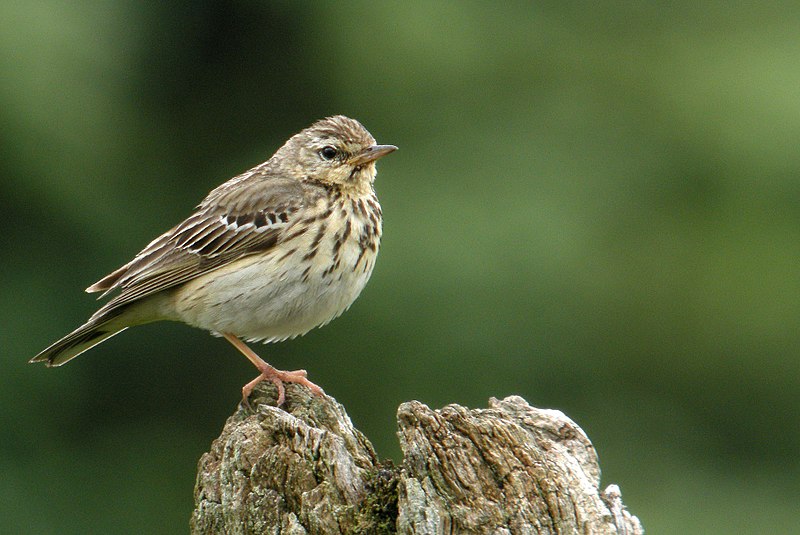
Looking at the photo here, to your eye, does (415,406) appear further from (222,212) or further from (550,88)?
(550,88)

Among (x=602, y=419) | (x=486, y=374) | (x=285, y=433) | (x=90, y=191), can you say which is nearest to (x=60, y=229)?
(x=90, y=191)

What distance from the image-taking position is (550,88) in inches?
538

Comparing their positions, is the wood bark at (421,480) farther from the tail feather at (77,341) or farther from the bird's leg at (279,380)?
the tail feather at (77,341)

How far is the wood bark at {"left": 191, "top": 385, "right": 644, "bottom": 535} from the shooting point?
4938 mm

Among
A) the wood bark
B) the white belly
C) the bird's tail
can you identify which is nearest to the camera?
the wood bark

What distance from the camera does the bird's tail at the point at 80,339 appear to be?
315 inches

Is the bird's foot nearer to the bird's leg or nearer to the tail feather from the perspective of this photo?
the bird's leg

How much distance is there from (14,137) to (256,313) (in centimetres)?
542

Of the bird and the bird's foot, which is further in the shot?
the bird

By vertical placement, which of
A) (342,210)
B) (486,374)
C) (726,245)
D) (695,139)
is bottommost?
(342,210)

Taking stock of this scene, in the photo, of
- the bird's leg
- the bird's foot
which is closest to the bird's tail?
the bird's leg

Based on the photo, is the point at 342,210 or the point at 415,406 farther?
the point at 342,210

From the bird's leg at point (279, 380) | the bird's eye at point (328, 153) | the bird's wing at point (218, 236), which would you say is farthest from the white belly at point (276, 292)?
the bird's eye at point (328, 153)

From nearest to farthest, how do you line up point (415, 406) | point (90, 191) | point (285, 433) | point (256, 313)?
point (415, 406) < point (285, 433) < point (256, 313) < point (90, 191)
